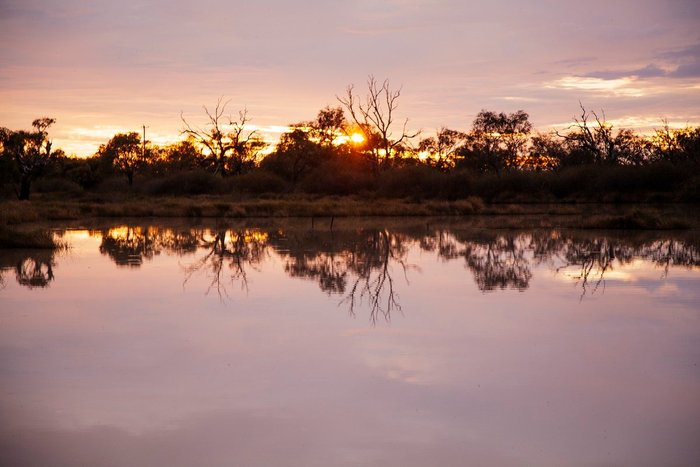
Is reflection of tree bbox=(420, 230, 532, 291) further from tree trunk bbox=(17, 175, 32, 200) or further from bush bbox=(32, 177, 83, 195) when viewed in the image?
bush bbox=(32, 177, 83, 195)

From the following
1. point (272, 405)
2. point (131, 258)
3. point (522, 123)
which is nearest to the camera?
point (272, 405)

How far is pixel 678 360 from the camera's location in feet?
24.4

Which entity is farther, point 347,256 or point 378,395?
point 347,256

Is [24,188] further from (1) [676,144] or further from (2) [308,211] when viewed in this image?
(1) [676,144]

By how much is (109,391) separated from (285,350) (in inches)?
74.5

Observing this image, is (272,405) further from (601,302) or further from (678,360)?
(601,302)

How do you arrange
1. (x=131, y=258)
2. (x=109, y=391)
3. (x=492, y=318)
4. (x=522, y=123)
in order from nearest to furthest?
(x=109, y=391) → (x=492, y=318) → (x=131, y=258) → (x=522, y=123)

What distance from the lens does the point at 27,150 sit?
45.9 m

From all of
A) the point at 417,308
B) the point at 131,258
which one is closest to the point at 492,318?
the point at 417,308

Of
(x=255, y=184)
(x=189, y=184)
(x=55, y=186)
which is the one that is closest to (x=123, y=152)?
(x=55, y=186)

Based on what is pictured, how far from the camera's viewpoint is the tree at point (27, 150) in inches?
1742

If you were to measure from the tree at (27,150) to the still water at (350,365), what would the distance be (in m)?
32.2

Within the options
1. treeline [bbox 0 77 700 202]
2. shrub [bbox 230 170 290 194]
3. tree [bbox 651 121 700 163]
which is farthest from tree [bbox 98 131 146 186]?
tree [bbox 651 121 700 163]

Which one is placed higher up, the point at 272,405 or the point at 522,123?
the point at 522,123
